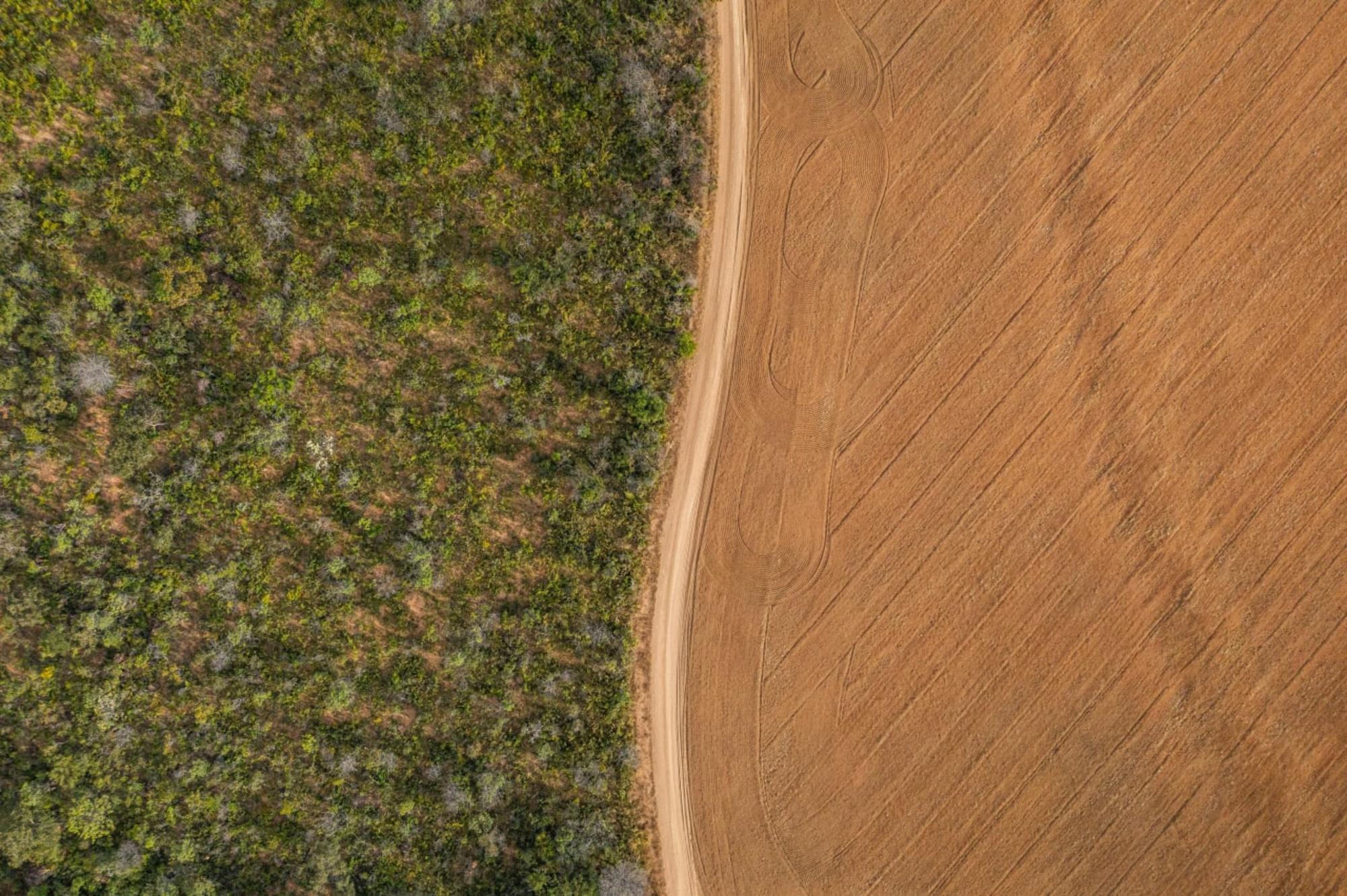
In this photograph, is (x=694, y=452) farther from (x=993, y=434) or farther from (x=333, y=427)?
(x=333, y=427)

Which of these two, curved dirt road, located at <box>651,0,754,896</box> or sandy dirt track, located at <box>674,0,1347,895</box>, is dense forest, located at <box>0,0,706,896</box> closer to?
curved dirt road, located at <box>651,0,754,896</box>

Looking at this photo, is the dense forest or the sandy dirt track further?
the sandy dirt track

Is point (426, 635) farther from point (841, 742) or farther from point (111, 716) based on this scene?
point (841, 742)

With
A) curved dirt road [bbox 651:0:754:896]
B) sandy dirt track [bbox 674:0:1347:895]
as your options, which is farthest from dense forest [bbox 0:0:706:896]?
sandy dirt track [bbox 674:0:1347:895]

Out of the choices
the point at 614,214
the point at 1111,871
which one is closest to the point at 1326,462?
the point at 1111,871

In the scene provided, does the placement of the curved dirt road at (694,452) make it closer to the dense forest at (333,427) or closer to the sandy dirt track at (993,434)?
the sandy dirt track at (993,434)
